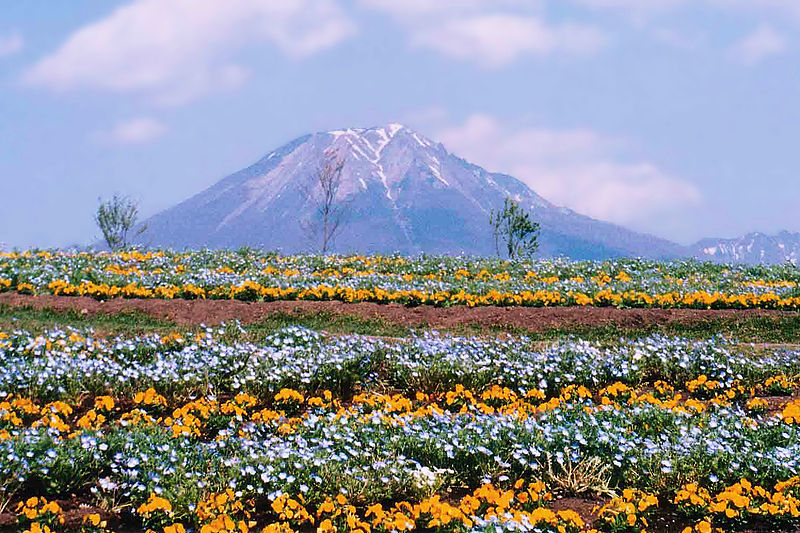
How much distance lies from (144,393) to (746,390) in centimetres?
795

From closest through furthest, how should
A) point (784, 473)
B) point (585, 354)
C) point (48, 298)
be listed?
point (784, 473)
point (585, 354)
point (48, 298)

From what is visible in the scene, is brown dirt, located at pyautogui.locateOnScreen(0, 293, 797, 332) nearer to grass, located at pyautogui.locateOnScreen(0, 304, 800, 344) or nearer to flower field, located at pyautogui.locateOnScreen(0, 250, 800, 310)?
grass, located at pyautogui.locateOnScreen(0, 304, 800, 344)

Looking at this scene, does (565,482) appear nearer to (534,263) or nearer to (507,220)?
(534,263)

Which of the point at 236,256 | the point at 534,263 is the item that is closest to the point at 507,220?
the point at 534,263

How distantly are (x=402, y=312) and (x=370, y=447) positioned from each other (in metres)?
9.50

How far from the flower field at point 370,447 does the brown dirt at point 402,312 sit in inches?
199

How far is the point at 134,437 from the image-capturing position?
263 inches

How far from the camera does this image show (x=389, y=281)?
63.5ft

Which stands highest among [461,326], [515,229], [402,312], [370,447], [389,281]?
[515,229]

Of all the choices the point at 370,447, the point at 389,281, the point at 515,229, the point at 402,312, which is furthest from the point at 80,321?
the point at 515,229

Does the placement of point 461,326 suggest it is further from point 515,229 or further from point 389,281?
point 515,229

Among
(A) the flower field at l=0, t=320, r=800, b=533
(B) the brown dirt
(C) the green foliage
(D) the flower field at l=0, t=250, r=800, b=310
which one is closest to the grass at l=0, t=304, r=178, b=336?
(B) the brown dirt

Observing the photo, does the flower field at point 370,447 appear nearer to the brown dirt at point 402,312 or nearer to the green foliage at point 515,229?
the brown dirt at point 402,312

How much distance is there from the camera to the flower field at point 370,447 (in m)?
5.80
